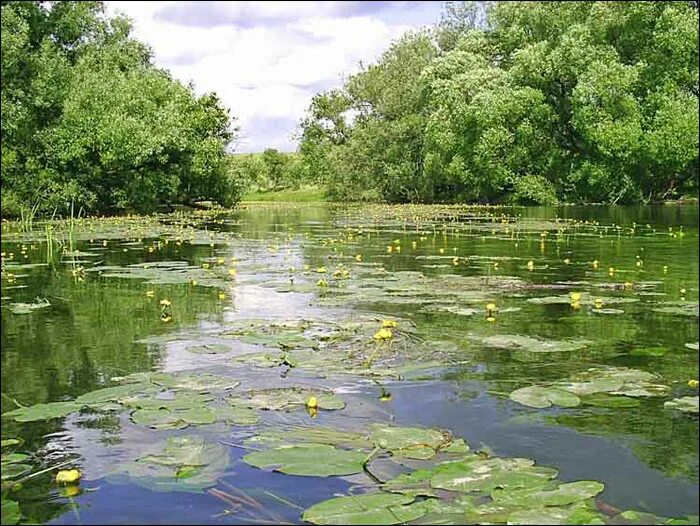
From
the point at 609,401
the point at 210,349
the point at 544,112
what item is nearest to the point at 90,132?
the point at 544,112

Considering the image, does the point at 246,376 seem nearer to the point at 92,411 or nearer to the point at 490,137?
the point at 92,411

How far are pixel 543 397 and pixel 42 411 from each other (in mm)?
2014

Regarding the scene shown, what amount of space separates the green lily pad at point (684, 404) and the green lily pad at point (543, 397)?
34 cm

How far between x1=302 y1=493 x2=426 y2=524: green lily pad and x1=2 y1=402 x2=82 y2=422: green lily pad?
1.37 metres

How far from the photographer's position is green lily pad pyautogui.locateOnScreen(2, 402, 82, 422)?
2.90 m

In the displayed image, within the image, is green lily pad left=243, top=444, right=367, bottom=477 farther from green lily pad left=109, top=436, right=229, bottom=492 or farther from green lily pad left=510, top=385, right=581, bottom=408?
green lily pad left=510, top=385, right=581, bottom=408

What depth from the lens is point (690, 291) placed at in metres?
5.70

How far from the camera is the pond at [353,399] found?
2137 mm

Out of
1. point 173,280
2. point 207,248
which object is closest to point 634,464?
point 173,280

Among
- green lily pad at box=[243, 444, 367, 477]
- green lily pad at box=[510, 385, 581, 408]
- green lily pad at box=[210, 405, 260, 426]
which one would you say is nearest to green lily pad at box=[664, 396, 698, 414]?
green lily pad at box=[510, 385, 581, 408]

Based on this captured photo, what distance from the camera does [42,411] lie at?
9.71ft

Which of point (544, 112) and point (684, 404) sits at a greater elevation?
point (544, 112)

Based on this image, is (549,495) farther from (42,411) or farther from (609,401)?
(42,411)

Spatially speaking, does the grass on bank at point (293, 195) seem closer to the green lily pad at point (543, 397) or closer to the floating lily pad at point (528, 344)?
the floating lily pad at point (528, 344)
